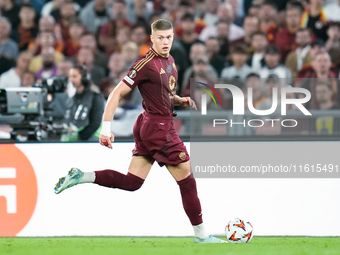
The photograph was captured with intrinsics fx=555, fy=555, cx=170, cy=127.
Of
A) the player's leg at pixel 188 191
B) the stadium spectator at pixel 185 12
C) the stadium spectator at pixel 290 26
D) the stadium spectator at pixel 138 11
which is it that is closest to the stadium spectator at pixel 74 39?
the stadium spectator at pixel 138 11

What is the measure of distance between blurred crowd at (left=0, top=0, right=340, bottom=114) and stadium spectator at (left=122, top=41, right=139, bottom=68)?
0.05 feet

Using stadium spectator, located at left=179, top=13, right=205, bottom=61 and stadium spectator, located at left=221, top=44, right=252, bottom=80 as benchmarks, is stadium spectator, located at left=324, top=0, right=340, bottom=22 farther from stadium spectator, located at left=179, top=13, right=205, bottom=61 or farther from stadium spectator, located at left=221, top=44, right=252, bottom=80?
stadium spectator, located at left=179, top=13, right=205, bottom=61

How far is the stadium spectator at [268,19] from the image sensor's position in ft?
30.6

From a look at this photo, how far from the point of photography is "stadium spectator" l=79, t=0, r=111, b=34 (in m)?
10.1

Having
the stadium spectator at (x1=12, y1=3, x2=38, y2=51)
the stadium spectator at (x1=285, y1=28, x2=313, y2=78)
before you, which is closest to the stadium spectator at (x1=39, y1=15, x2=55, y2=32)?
the stadium spectator at (x1=12, y1=3, x2=38, y2=51)

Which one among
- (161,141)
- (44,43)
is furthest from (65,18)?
(161,141)

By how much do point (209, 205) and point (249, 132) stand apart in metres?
0.92

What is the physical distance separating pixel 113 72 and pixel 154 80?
380 cm

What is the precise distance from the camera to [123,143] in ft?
20.2

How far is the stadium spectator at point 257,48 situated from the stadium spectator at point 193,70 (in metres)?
0.63

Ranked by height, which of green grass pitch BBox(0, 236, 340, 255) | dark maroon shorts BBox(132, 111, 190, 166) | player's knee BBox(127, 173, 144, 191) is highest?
dark maroon shorts BBox(132, 111, 190, 166)

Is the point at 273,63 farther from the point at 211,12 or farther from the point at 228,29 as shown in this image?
the point at 211,12

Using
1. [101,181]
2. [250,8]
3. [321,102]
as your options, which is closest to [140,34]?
[250,8]

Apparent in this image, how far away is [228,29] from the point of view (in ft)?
30.9
